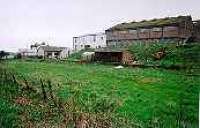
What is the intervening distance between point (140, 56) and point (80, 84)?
3.23m

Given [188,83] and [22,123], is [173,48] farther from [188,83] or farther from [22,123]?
[22,123]

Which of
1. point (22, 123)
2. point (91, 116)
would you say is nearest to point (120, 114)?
point (91, 116)

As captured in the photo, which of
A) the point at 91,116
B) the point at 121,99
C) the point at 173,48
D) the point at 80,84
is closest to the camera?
the point at 91,116

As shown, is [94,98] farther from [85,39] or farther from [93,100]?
[85,39]

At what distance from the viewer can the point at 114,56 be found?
9750 mm

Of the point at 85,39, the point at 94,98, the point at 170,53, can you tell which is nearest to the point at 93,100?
the point at 94,98

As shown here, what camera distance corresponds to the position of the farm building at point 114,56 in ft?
29.8

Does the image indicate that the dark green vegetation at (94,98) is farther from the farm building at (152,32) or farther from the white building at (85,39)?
the white building at (85,39)

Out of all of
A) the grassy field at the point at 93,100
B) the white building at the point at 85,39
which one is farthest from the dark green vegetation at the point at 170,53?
the white building at the point at 85,39

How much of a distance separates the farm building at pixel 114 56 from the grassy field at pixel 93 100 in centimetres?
243

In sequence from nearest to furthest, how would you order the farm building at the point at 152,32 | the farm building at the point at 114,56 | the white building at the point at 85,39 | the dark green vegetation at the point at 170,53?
the dark green vegetation at the point at 170,53 < the farm building at the point at 152,32 < the white building at the point at 85,39 < the farm building at the point at 114,56

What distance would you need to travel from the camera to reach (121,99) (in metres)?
5.40

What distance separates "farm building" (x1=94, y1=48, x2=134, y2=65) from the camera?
907cm

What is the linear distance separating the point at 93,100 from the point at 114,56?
180 inches
